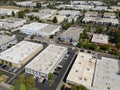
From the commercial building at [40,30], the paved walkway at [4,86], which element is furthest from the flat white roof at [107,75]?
the commercial building at [40,30]

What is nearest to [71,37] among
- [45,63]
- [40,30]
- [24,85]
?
[40,30]

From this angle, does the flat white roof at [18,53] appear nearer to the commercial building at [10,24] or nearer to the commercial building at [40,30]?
the commercial building at [40,30]

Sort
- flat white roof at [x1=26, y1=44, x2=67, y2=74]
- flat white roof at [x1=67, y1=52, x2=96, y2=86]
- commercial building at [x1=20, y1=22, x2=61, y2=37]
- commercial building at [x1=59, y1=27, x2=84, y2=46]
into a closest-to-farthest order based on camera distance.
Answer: flat white roof at [x1=67, y1=52, x2=96, y2=86], flat white roof at [x1=26, y1=44, x2=67, y2=74], commercial building at [x1=59, y1=27, x2=84, y2=46], commercial building at [x1=20, y1=22, x2=61, y2=37]

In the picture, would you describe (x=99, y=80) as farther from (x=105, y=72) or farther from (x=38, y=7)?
(x=38, y=7)

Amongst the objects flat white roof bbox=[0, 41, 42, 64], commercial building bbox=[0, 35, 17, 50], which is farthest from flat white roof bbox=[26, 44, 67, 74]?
commercial building bbox=[0, 35, 17, 50]

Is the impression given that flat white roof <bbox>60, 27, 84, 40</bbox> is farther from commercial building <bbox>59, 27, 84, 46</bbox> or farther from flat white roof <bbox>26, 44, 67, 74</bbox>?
flat white roof <bbox>26, 44, 67, 74</bbox>

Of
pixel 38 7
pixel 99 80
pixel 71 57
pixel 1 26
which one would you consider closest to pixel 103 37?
pixel 71 57
